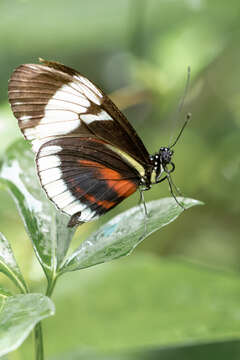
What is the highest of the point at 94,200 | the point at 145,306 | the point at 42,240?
the point at 42,240

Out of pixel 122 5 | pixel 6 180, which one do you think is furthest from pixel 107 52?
pixel 6 180

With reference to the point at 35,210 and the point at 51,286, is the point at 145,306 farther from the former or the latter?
the point at 51,286

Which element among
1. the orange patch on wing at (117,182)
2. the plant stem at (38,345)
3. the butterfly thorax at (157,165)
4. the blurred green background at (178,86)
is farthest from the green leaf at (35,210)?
the blurred green background at (178,86)

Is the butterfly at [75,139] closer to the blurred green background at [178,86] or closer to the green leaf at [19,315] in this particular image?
the green leaf at [19,315]

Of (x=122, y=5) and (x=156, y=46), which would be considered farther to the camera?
(x=122, y=5)

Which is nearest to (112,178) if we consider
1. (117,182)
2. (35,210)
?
(117,182)

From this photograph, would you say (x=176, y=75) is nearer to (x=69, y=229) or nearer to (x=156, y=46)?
(x=156, y=46)

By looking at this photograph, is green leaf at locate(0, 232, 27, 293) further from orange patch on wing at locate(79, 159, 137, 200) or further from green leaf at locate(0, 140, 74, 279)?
orange patch on wing at locate(79, 159, 137, 200)
